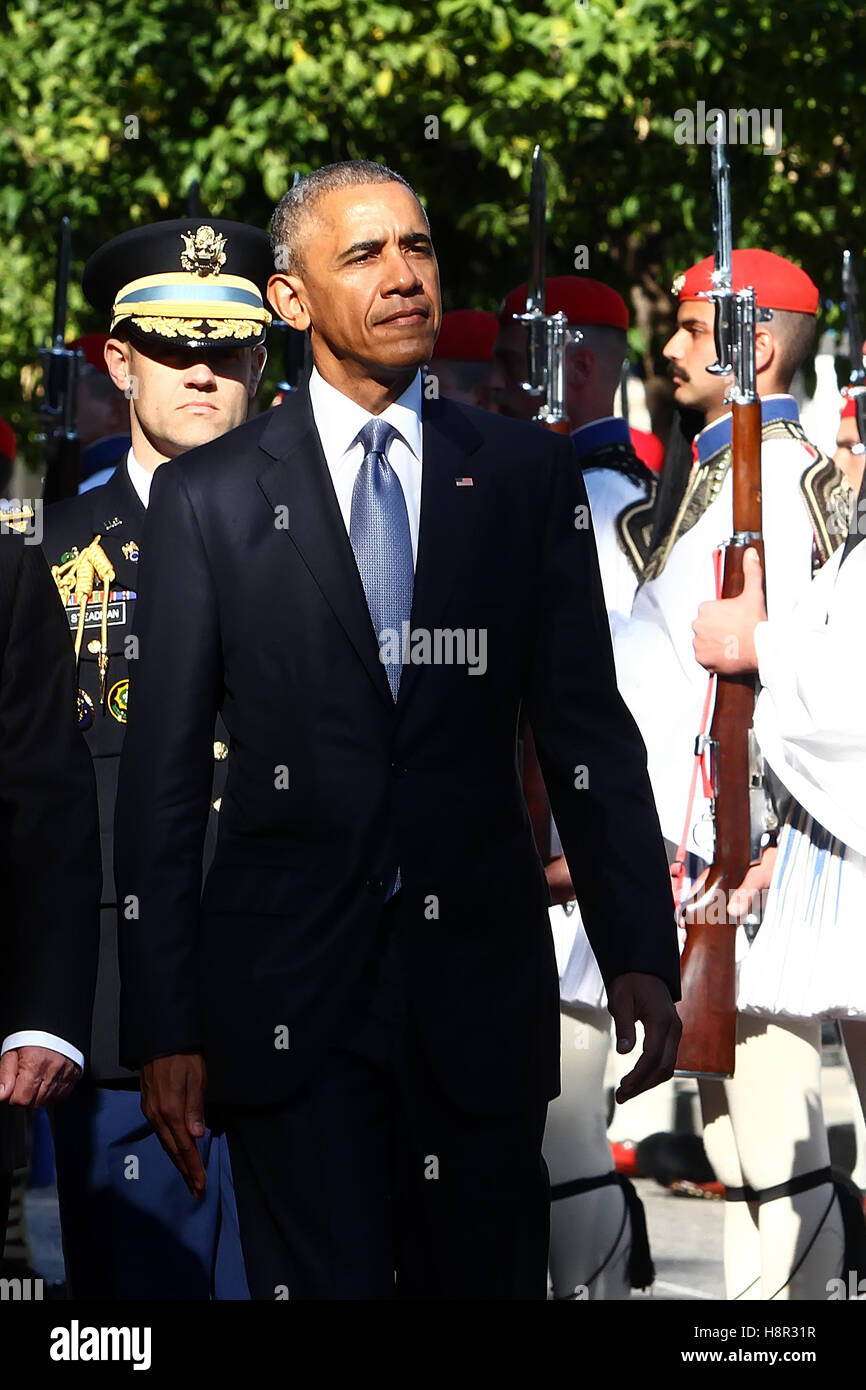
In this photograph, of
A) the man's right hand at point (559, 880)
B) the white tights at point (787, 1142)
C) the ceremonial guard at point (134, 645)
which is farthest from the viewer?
the man's right hand at point (559, 880)

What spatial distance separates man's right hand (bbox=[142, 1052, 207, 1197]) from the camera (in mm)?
3453

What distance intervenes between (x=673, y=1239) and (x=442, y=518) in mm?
3560

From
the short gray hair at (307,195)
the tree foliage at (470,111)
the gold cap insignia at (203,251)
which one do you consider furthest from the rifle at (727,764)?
the tree foliage at (470,111)

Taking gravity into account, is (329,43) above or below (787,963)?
above

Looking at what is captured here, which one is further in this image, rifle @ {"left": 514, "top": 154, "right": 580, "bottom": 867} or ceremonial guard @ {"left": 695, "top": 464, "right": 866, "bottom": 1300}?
rifle @ {"left": 514, "top": 154, "right": 580, "bottom": 867}

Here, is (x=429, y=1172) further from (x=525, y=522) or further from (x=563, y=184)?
(x=563, y=184)

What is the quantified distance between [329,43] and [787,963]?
695 centimetres

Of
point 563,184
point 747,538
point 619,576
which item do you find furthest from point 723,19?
point 747,538

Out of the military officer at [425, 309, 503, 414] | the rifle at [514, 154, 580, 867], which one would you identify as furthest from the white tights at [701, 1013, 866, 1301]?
the military officer at [425, 309, 503, 414]

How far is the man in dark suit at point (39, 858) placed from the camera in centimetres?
365

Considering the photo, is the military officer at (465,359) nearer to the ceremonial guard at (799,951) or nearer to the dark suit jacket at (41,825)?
the ceremonial guard at (799,951)

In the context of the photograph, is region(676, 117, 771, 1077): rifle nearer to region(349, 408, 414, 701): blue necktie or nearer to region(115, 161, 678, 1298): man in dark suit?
region(115, 161, 678, 1298): man in dark suit

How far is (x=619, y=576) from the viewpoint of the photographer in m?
6.05

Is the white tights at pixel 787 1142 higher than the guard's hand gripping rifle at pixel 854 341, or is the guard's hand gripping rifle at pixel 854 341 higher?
the guard's hand gripping rifle at pixel 854 341
